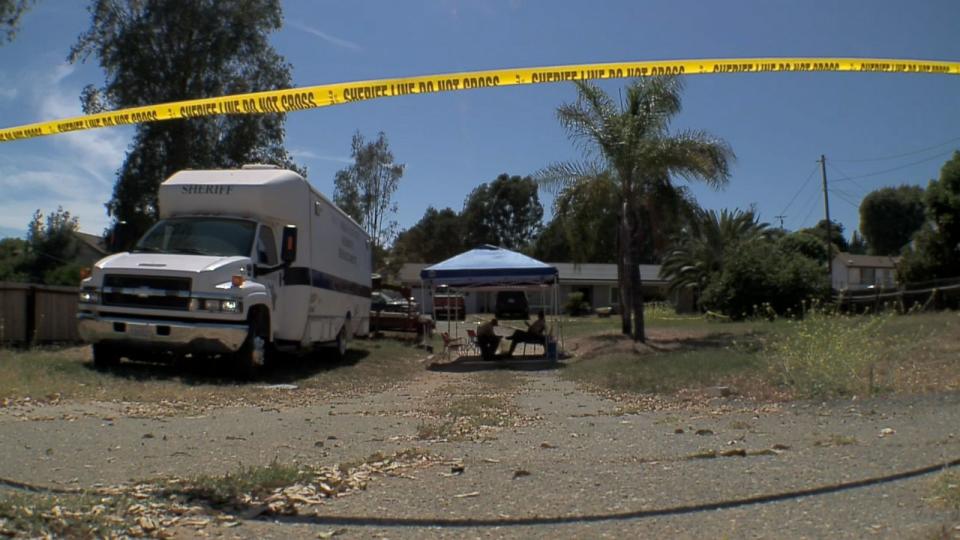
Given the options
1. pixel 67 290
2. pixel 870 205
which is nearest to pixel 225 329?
pixel 67 290

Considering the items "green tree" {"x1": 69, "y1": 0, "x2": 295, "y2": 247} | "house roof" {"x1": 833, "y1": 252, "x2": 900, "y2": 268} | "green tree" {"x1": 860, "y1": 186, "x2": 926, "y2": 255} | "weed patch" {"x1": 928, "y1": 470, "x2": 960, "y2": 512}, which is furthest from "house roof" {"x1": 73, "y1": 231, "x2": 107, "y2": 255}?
"green tree" {"x1": 860, "y1": 186, "x2": 926, "y2": 255}

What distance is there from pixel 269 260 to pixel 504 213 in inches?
2330

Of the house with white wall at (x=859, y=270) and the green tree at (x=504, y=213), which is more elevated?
the green tree at (x=504, y=213)

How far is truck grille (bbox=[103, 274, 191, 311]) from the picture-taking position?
13.2 m

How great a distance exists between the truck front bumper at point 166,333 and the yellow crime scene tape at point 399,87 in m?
4.52

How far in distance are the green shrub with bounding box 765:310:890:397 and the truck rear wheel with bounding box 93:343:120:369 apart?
973 cm

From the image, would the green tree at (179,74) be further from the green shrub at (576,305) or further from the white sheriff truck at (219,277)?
the green shrub at (576,305)

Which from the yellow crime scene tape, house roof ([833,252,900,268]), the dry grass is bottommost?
the dry grass

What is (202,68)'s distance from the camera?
30031 mm

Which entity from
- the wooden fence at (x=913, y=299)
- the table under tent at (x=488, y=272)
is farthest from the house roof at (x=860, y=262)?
the table under tent at (x=488, y=272)

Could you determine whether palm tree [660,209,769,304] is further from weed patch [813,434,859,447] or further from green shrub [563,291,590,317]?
weed patch [813,434,859,447]

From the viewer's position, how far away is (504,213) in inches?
2906

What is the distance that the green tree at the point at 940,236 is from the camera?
111 ft

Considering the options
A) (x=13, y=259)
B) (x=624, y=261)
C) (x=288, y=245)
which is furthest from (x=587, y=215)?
(x=13, y=259)
